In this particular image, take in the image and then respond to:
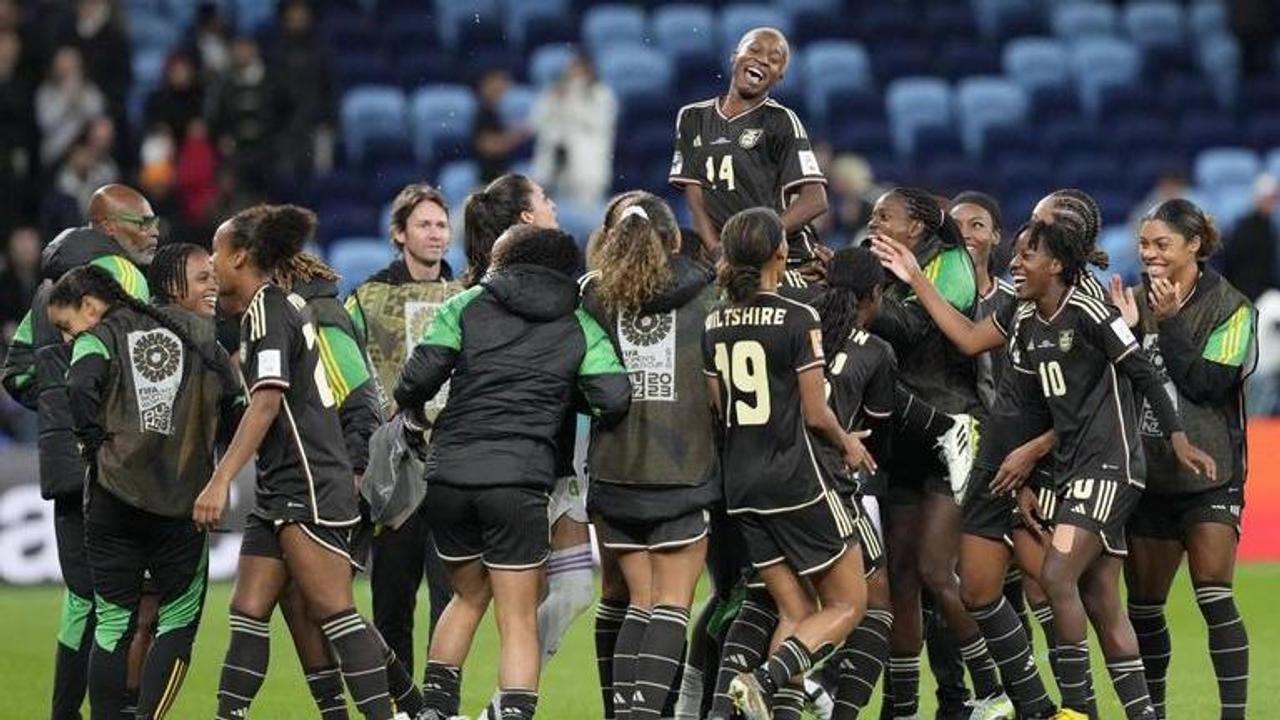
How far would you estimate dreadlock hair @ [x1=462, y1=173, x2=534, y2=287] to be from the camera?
896 cm

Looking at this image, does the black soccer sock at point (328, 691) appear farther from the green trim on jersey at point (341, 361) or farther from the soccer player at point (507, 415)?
the green trim on jersey at point (341, 361)

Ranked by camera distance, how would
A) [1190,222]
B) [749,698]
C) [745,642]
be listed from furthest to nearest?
[1190,222] < [745,642] < [749,698]

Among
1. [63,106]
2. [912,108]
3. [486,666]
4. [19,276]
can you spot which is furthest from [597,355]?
[912,108]

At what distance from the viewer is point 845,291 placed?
28.6ft

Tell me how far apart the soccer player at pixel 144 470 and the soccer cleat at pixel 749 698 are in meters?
2.02

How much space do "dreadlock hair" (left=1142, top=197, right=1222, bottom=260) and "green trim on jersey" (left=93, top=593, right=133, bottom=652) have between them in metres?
4.09

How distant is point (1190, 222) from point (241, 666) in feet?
12.7

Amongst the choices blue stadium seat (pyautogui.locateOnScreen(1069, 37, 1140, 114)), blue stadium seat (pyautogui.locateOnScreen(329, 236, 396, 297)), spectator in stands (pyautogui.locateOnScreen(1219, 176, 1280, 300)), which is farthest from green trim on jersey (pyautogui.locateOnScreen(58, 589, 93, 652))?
blue stadium seat (pyautogui.locateOnScreen(1069, 37, 1140, 114))

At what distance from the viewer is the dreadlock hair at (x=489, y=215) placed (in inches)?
353

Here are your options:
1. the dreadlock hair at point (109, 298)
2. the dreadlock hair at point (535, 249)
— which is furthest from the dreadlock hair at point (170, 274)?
the dreadlock hair at point (535, 249)

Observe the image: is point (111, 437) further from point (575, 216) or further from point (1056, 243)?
point (575, 216)

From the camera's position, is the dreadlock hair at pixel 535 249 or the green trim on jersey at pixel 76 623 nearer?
the dreadlock hair at pixel 535 249

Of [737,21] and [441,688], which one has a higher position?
[737,21]

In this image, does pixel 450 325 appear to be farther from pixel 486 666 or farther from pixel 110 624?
→ pixel 486 666
